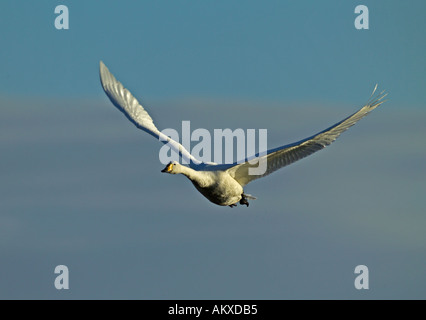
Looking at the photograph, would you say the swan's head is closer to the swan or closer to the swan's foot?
the swan

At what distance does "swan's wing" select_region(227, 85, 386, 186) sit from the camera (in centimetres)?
2725

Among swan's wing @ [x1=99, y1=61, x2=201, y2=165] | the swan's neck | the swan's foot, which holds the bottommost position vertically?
the swan's foot

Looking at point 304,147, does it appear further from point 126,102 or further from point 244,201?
point 126,102

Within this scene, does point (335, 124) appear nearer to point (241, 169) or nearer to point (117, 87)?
point (241, 169)

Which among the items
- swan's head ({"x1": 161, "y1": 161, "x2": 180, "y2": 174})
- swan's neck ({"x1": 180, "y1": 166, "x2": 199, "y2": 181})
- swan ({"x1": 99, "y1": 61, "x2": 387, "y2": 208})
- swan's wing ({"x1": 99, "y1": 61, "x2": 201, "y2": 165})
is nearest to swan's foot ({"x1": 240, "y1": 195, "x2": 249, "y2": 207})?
swan ({"x1": 99, "y1": 61, "x2": 387, "y2": 208})

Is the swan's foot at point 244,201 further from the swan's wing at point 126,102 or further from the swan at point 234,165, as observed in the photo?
the swan's wing at point 126,102

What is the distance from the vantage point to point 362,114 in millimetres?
27859

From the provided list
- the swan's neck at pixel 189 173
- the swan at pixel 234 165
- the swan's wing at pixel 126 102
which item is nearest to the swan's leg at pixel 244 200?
the swan at pixel 234 165

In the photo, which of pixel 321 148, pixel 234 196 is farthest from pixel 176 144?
pixel 321 148

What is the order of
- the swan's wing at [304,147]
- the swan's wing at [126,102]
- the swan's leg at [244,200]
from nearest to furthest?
the swan's wing at [304,147] < the swan's leg at [244,200] < the swan's wing at [126,102]

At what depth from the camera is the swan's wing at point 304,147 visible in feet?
89.4

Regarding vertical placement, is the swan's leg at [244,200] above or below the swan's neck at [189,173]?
below

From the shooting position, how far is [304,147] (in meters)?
27.9

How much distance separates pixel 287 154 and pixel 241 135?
210 centimetres
